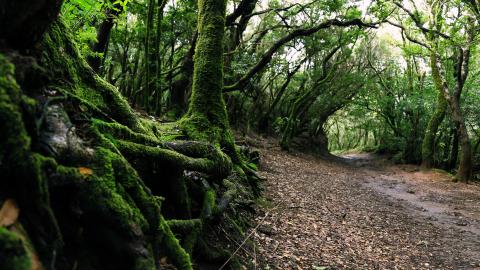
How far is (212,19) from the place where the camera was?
7.71 metres

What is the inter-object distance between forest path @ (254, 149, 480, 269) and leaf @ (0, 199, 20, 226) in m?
3.56

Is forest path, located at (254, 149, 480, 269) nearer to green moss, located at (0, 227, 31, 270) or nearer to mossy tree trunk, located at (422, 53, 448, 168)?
green moss, located at (0, 227, 31, 270)

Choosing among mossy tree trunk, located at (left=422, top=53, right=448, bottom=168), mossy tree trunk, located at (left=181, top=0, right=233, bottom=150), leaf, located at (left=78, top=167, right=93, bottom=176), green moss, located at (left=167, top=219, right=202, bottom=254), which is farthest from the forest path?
mossy tree trunk, located at (left=422, top=53, right=448, bottom=168)

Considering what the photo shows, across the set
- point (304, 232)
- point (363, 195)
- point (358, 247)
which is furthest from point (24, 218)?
point (363, 195)

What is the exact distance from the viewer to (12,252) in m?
1.76

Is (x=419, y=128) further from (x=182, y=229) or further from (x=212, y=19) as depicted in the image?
(x=182, y=229)

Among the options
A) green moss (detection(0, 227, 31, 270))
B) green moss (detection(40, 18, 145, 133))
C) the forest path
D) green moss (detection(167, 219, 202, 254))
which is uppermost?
green moss (detection(40, 18, 145, 133))

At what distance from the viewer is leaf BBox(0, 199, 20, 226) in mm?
1875

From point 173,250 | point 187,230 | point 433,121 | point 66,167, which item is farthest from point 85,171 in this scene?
point 433,121

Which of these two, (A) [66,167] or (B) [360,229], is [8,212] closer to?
(A) [66,167]

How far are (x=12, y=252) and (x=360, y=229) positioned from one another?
8.20 meters

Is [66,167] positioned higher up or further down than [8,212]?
higher up

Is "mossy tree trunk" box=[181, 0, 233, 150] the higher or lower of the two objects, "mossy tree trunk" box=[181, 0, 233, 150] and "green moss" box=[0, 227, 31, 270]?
the higher

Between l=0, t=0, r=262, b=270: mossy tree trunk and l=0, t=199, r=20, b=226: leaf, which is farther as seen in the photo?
l=0, t=0, r=262, b=270: mossy tree trunk
